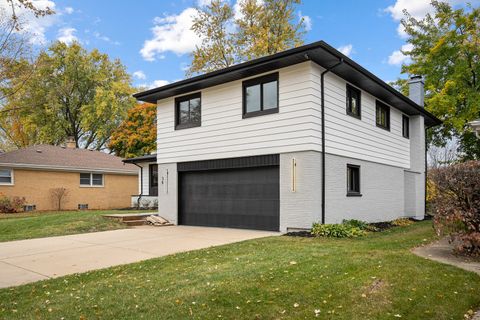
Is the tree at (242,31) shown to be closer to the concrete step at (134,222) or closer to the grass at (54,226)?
the concrete step at (134,222)

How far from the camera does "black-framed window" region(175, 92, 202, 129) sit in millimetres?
13727

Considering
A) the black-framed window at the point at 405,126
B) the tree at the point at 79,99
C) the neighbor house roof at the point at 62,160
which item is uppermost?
the tree at the point at 79,99

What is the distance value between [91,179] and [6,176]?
4940 millimetres

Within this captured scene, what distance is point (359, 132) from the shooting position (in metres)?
12.9

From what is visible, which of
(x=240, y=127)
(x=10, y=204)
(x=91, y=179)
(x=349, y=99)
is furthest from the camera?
(x=91, y=179)

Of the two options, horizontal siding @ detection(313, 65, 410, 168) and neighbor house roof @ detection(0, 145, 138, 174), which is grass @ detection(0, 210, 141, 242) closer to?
horizontal siding @ detection(313, 65, 410, 168)

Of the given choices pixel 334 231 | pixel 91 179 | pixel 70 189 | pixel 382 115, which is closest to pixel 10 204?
pixel 70 189

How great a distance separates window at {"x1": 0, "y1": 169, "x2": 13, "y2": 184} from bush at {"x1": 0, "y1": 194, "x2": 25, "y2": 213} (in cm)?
104

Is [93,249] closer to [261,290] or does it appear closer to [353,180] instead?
[261,290]

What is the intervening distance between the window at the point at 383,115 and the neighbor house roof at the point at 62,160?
17577 mm

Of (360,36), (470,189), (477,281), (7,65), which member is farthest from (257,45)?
(477,281)

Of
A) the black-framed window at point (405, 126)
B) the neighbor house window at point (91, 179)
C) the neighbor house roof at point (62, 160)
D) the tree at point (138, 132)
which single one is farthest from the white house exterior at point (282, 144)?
the tree at point (138, 132)

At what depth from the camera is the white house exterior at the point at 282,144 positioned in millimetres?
10805

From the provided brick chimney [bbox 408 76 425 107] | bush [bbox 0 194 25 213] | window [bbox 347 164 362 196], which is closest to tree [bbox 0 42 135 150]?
bush [bbox 0 194 25 213]
